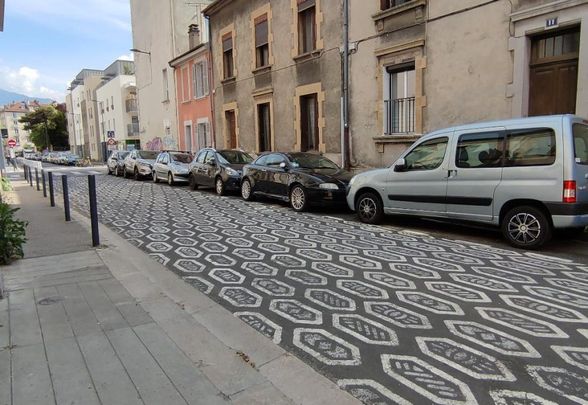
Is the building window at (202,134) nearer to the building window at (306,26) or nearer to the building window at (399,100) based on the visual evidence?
the building window at (306,26)

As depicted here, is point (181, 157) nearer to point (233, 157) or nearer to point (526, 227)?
point (233, 157)

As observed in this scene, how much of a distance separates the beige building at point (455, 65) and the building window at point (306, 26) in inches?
88.1

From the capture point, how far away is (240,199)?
13055 millimetres

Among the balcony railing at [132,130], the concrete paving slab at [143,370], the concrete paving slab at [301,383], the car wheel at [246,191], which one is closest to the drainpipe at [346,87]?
the car wheel at [246,191]

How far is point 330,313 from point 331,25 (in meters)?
11.6

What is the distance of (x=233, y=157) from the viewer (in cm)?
1483

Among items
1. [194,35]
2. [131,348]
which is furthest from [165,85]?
[131,348]

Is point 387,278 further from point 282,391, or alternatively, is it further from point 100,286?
point 100,286

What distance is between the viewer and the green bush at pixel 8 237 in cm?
556

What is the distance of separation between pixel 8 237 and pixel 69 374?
11.3 ft

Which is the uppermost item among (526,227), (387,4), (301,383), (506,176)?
(387,4)

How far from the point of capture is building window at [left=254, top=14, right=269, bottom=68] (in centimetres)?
1728

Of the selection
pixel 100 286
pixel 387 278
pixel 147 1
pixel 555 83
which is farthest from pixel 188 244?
pixel 147 1

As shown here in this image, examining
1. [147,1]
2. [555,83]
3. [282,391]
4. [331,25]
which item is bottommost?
[282,391]
